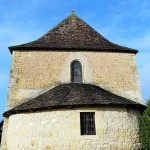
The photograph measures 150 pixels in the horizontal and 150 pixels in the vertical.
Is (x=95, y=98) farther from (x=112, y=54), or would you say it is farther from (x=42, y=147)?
(x=112, y=54)

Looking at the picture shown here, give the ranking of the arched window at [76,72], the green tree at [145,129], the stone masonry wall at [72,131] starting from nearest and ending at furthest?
the stone masonry wall at [72,131] < the green tree at [145,129] < the arched window at [76,72]

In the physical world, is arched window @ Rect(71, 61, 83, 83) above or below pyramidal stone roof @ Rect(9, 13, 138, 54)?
below

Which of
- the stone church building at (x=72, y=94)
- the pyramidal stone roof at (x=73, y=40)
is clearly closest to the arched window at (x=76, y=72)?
the stone church building at (x=72, y=94)

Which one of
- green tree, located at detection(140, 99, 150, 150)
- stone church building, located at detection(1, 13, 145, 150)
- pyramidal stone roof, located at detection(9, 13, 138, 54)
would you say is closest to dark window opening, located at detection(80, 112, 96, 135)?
stone church building, located at detection(1, 13, 145, 150)

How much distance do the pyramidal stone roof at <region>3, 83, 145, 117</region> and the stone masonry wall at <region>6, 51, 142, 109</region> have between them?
4.44 feet

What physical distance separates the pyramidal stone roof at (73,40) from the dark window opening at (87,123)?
4956 millimetres

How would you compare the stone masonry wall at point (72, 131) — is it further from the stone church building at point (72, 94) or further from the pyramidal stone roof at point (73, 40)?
the pyramidal stone roof at point (73, 40)

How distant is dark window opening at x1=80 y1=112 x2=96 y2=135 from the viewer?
A: 1124 cm

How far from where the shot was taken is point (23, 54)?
14875 mm

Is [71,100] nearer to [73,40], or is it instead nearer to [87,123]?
[87,123]

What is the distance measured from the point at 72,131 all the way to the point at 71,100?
138cm

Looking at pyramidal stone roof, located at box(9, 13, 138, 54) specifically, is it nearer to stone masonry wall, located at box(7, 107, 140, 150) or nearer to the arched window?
the arched window

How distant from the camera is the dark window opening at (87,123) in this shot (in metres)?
11.2

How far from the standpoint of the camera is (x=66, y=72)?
14.8 metres
